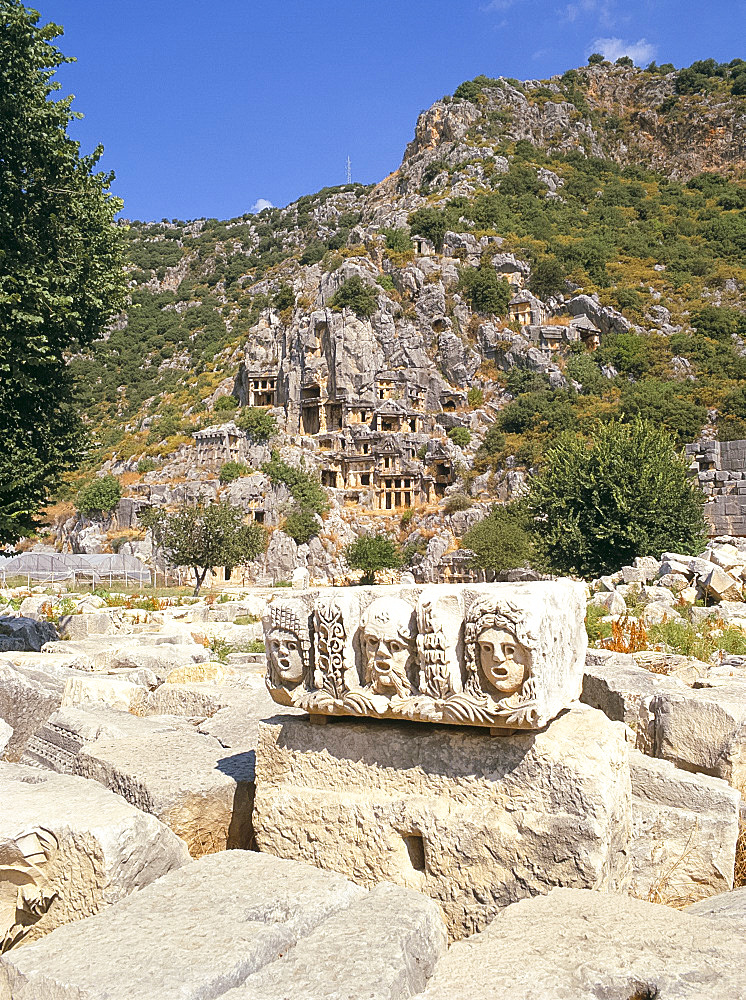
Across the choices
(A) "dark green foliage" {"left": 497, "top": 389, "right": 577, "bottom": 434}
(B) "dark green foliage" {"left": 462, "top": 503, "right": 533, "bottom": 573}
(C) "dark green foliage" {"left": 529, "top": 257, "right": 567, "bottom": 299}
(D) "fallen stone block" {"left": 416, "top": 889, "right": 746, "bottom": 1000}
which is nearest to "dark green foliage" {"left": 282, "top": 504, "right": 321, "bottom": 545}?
(B) "dark green foliage" {"left": 462, "top": 503, "right": 533, "bottom": 573}

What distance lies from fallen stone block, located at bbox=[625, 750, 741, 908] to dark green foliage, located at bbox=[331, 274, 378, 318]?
57538 mm

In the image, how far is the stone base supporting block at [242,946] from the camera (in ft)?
7.54

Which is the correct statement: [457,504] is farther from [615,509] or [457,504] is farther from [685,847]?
[685,847]

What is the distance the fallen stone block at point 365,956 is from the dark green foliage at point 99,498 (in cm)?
5393

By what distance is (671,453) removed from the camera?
25.3 m

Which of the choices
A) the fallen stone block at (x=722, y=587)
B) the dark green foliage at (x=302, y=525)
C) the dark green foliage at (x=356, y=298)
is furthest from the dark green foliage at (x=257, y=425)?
the fallen stone block at (x=722, y=587)

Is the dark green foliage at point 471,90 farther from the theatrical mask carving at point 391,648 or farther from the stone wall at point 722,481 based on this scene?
the theatrical mask carving at point 391,648

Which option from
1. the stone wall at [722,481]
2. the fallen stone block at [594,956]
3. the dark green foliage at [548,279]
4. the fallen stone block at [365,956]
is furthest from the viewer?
the dark green foliage at [548,279]

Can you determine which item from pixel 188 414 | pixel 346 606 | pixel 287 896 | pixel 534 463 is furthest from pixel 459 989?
pixel 188 414

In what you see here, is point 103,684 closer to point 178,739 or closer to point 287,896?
point 178,739

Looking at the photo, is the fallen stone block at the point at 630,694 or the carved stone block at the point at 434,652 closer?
the carved stone block at the point at 434,652

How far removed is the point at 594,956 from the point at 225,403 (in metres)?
64.2

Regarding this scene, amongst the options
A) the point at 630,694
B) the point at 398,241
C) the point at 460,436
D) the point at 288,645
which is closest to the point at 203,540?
the point at 460,436

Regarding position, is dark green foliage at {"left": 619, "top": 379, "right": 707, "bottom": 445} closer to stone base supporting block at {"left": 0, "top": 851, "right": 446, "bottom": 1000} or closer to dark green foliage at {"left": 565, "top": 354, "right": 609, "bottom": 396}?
dark green foliage at {"left": 565, "top": 354, "right": 609, "bottom": 396}
